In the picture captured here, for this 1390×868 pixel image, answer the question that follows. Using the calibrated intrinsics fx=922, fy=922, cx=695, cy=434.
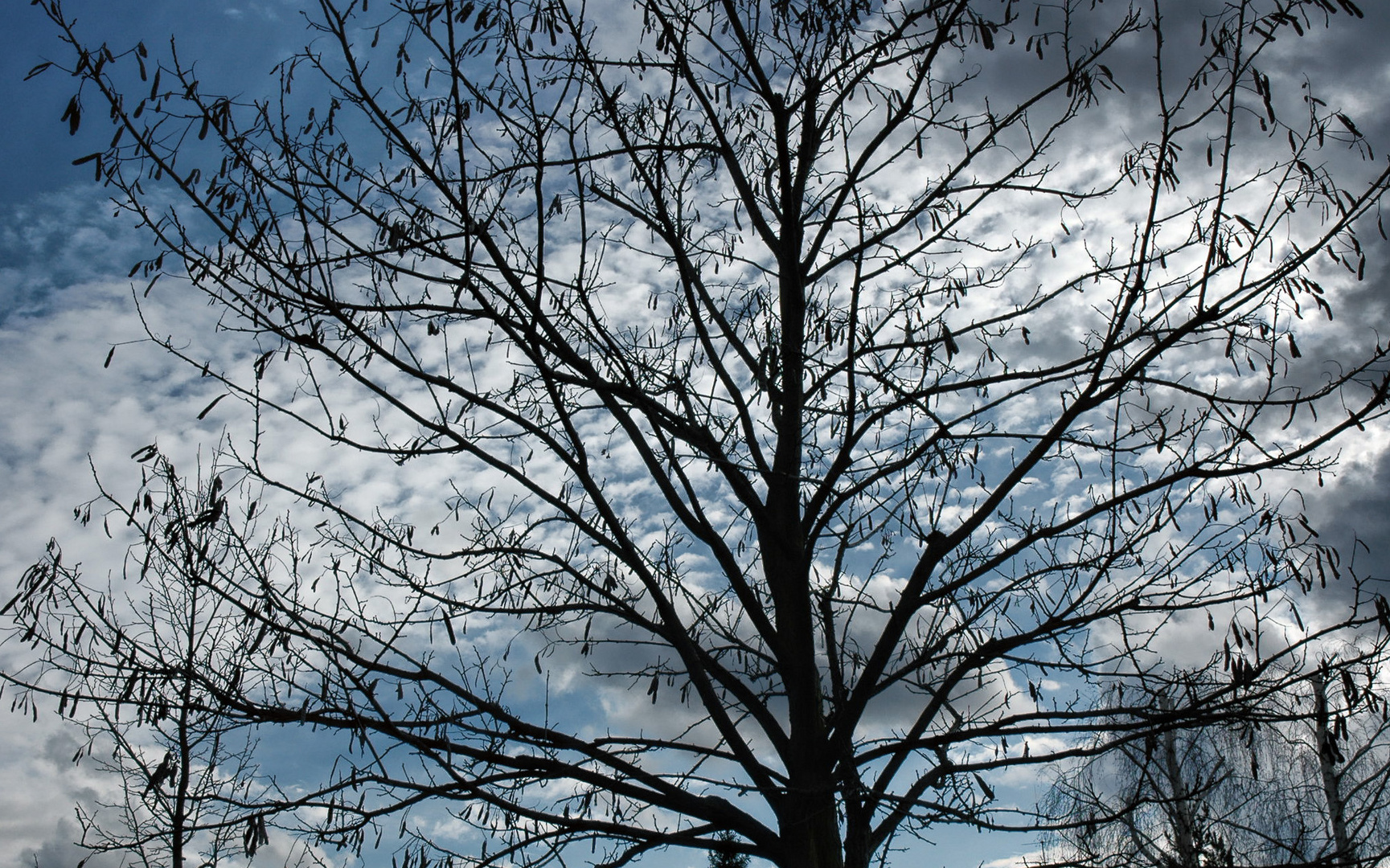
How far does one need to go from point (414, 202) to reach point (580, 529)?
1569 millimetres

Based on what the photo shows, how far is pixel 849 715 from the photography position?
11.9 ft

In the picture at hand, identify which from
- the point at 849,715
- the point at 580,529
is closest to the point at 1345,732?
the point at 849,715

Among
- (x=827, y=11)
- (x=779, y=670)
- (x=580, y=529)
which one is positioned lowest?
(x=779, y=670)

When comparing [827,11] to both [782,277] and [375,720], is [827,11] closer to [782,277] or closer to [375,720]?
[782,277]

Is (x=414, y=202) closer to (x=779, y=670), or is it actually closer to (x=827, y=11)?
(x=827, y=11)

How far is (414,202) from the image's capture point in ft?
12.9

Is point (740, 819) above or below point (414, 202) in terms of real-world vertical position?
below

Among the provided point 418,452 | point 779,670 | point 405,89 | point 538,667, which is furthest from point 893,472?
point 405,89

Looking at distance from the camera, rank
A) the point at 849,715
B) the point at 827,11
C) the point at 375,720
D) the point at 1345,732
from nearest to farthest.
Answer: the point at 1345,732 → the point at 375,720 → the point at 849,715 → the point at 827,11

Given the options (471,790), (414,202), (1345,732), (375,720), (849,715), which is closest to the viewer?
(1345,732)

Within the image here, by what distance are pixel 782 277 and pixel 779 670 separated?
1.89 meters

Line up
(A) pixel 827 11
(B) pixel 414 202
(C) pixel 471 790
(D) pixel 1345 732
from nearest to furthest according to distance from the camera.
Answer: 1. (D) pixel 1345 732
2. (C) pixel 471 790
3. (B) pixel 414 202
4. (A) pixel 827 11

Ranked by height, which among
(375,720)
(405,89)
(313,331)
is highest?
(405,89)

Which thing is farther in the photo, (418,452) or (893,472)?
(893,472)
